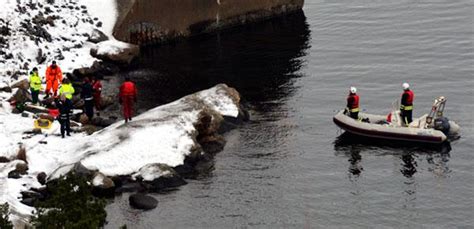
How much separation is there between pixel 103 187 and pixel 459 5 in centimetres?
4142

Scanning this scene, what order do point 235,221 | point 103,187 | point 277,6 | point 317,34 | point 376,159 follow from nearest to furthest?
point 235,221 → point 103,187 → point 376,159 → point 317,34 → point 277,6

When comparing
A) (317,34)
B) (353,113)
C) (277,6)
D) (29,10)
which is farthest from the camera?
(277,6)

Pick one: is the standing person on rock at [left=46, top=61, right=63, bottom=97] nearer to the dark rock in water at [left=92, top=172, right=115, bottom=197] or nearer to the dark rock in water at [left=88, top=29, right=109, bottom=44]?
the dark rock in water at [left=88, top=29, right=109, bottom=44]

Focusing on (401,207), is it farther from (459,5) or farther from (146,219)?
(459,5)

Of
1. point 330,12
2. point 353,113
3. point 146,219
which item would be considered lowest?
point 146,219

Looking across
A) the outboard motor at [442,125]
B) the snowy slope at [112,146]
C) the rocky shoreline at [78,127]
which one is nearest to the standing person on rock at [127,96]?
the snowy slope at [112,146]

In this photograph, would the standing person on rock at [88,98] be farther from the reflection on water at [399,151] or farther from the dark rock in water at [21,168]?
the reflection on water at [399,151]

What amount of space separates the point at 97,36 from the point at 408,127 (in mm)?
22277

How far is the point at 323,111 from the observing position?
41562mm

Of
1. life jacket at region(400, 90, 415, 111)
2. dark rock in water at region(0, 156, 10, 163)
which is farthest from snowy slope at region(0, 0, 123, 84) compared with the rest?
life jacket at region(400, 90, 415, 111)

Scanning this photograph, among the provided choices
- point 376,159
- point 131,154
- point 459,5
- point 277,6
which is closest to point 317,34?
point 277,6

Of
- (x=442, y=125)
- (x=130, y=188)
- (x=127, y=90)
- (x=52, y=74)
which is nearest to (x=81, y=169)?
(x=130, y=188)

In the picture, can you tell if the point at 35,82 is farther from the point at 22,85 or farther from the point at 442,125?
the point at 442,125

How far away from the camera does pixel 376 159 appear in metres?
35.3
